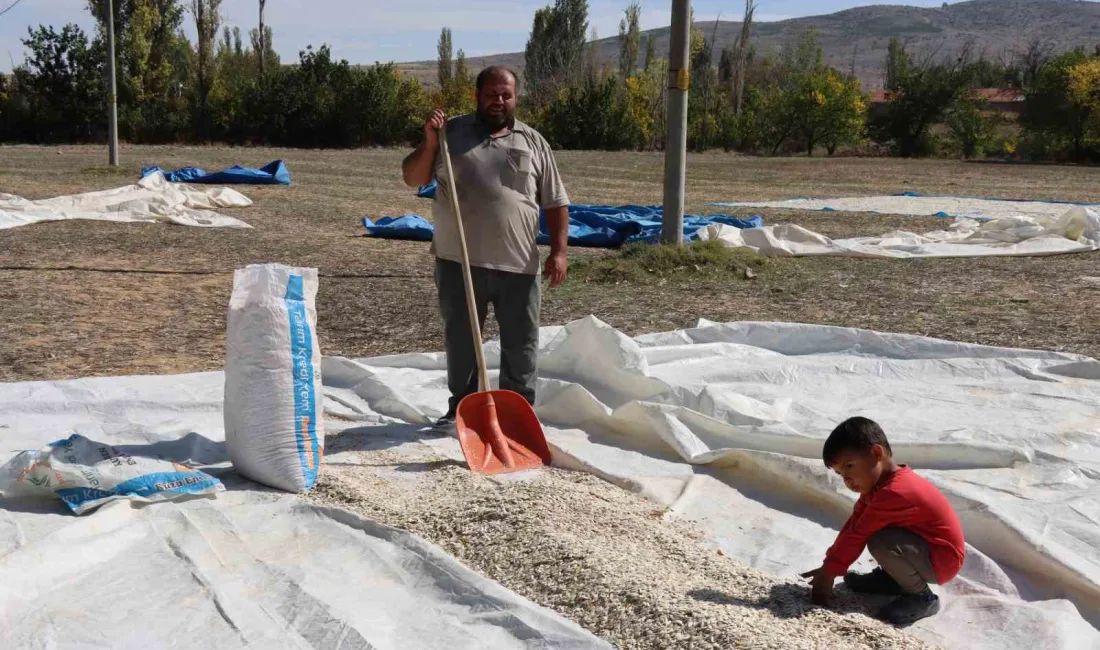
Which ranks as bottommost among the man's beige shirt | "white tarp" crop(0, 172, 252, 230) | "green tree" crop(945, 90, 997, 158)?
"white tarp" crop(0, 172, 252, 230)

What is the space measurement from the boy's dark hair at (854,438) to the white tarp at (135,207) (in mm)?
8581

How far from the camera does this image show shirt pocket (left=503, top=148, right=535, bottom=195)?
3.68 m

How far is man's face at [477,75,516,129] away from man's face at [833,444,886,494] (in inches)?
72.1

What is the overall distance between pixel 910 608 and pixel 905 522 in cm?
20

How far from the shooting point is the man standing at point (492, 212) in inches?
144

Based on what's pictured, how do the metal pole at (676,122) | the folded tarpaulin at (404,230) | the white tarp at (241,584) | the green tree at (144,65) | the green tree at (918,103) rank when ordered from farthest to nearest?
the green tree at (918,103) < the green tree at (144,65) < the folded tarpaulin at (404,230) < the metal pole at (676,122) < the white tarp at (241,584)

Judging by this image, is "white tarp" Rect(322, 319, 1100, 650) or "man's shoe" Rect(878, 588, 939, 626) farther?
"white tarp" Rect(322, 319, 1100, 650)

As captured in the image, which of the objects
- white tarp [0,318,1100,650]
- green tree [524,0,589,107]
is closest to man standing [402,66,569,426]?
white tarp [0,318,1100,650]

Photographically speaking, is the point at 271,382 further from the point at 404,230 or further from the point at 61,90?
the point at 61,90

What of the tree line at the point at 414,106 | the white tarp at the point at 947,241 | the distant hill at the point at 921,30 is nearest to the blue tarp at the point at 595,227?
the white tarp at the point at 947,241

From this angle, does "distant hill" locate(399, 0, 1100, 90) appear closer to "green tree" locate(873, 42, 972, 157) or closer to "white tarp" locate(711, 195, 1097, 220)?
"green tree" locate(873, 42, 972, 157)

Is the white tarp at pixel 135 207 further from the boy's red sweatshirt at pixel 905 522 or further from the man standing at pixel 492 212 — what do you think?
the boy's red sweatshirt at pixel 905 522

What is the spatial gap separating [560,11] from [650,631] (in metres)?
47.4

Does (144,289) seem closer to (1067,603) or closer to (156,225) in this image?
(156,225)
